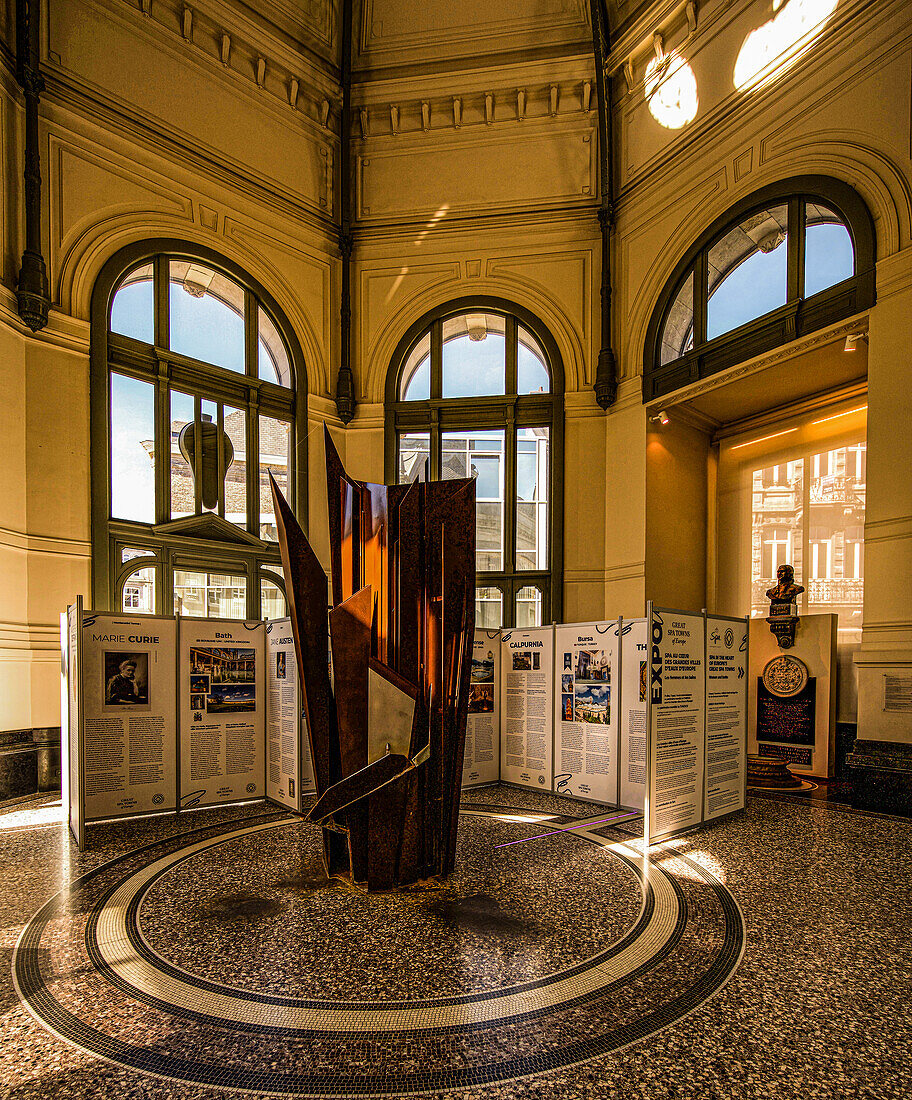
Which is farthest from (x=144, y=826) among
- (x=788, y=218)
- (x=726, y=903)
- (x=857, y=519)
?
(x=788, y=218)

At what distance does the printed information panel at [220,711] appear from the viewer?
253 inches

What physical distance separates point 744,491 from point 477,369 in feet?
15.6

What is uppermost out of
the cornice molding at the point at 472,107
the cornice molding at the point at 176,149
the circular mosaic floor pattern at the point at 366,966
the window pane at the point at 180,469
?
the cornice molding at the point at 472,107

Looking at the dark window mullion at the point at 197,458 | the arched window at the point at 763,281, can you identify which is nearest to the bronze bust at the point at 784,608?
the arched window at the point at 763,281

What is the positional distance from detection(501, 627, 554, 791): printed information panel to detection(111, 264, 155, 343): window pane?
20.9ft

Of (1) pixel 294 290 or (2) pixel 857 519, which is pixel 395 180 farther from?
(2) pixel 857 519

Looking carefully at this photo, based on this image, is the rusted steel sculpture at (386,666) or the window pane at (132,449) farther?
the window pane at (132,449)

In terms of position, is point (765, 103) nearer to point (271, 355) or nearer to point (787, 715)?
point (271, 355)

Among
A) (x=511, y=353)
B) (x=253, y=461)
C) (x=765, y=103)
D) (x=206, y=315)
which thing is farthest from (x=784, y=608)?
(x=206, y=315)

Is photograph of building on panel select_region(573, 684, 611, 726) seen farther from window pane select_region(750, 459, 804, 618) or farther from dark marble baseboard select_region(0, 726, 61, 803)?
dark marble baseboard select_region(0, 726, 61, 803)

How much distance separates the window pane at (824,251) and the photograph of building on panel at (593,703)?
5318mm

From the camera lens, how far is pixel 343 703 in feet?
14.3

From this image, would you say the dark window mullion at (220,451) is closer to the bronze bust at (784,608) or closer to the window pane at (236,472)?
the window pane at (236,472)

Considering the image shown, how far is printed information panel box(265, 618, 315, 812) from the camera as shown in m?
6.34
